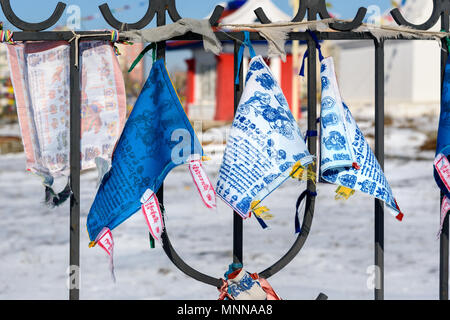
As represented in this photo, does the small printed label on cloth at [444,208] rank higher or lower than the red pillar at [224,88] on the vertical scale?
lower

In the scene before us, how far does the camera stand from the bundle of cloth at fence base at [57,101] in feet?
6.12

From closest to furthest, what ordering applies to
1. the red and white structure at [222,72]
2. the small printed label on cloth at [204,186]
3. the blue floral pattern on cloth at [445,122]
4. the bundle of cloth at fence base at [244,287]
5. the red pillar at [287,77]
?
1. the small printed label on cloth at [204,186]
2. the bundle of cloth at fence base at [244,287]
3. the blue floral pattern on cloth at [445,122]
4. the red and white structure at [222,72]
5. the red pillar at [287,77]

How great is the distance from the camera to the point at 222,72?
13.2 metres

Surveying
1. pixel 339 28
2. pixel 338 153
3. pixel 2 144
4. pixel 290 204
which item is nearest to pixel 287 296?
pixel 338 153

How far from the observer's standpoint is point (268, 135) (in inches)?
68.8

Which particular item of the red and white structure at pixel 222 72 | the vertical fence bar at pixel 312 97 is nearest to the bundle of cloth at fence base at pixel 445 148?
the vertical fence bar at pixel 312 97

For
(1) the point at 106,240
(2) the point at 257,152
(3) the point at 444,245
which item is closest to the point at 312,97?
(2) the point at 257,152

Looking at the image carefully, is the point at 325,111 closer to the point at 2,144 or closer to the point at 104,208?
the point at 104,208

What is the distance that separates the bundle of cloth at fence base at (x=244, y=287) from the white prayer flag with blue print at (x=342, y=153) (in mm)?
386

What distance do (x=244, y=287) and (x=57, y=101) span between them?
852 millimetres

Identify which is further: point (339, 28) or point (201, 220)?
point (201, 220)

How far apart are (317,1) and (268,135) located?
478mm

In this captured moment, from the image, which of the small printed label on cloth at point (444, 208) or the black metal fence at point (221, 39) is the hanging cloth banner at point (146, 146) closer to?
the black metal fence at point (221, 39)

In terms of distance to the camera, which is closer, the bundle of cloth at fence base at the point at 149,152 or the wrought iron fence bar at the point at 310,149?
the bundle of cloth at fence base at the point at 149,152
